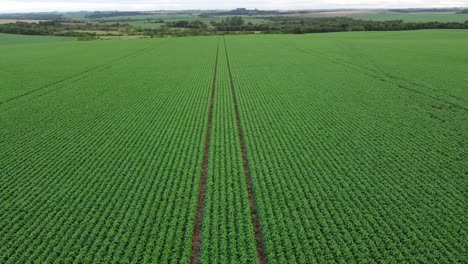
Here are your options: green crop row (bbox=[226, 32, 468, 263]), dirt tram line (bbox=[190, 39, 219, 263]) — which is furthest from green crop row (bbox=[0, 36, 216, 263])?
green crop row (bbox=[226, 32, 468, 263])

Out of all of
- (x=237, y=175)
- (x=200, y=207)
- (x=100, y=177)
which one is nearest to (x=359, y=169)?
(x=237, y=175)

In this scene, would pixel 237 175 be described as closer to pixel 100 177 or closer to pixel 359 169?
pixel 359 169

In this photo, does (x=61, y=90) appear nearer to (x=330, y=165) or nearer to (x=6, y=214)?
(x=6, y=214)

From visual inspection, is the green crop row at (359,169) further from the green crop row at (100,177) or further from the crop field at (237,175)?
the green crop row at (100,177)

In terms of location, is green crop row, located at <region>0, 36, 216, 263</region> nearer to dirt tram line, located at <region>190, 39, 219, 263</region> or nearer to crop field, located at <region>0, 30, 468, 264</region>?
crop field, located at <region>0, 30, 468, 264</region>

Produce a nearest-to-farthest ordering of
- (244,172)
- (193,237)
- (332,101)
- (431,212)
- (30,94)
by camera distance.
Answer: (193,237), (431,212), (244,172), (332,101), (30,94)

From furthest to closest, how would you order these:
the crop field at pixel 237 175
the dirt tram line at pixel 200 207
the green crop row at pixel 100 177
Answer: the green crop row at pixel 100 177, the crop field at pixel 237 175, the dirt tram line at pixel 200 207

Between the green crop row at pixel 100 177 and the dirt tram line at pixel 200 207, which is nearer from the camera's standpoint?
the dirt tram line at pixel 200 207

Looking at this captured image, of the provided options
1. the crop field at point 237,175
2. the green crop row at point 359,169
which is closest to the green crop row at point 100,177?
the crop field at point 237,175

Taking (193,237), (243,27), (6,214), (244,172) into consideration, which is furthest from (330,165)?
(243,27)
